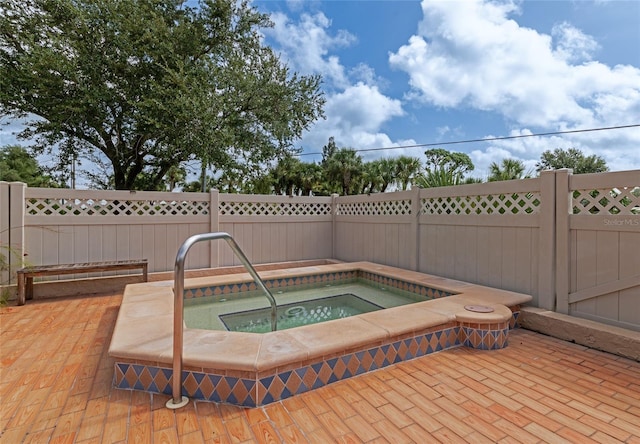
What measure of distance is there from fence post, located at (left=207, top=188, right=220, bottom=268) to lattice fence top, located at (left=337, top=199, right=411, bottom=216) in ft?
9.14

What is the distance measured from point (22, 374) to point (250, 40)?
896 cm

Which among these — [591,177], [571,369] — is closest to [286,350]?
[571,369]

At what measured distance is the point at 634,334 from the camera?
288 cm

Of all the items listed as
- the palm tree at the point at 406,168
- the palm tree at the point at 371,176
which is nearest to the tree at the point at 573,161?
the palm tree at the point at 406,168

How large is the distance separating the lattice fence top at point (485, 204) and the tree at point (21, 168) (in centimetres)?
1020

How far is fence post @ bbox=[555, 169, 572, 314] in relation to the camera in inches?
137

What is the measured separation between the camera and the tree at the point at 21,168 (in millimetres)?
9641

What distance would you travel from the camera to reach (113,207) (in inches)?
217

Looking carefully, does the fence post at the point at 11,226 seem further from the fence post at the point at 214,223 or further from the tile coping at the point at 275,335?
the fence post at the point at 214,223

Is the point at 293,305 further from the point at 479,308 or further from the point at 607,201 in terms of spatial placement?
the point at 607,201

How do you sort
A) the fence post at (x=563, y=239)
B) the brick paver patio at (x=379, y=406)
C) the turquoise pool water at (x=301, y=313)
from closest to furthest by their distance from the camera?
the brick paver patio at (x=379, y=406) < the fence post at (x=563, y=239) < the turquoise pool water at (x=301, y=313)

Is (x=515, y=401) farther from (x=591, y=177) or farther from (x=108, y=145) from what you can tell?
(x=108, y=145)

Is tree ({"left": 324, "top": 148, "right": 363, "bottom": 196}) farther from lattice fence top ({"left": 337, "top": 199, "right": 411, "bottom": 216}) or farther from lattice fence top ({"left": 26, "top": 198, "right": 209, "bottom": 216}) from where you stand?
lattice fence top ({"left": 26, "top": 198, "right": 209, "bottom": 216})

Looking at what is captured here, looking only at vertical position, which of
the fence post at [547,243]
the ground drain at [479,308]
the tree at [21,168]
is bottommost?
the ground drain at [479,308]
